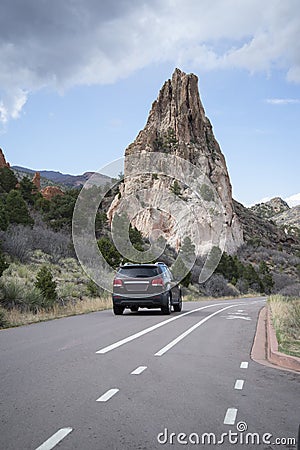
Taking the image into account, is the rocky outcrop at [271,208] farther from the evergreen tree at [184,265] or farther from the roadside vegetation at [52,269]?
the evergreen tree at [184,265]

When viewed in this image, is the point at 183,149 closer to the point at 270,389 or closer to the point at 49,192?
the point at 49,192

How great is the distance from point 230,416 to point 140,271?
44.7ft

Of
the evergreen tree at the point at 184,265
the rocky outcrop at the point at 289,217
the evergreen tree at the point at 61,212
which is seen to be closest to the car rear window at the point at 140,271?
the evergreen tree at the point at 184,265

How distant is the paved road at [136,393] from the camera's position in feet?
17.1

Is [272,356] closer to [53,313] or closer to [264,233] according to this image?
[53,313]

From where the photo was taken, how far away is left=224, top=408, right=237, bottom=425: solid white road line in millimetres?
5695

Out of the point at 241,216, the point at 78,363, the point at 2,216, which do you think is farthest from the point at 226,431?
the point at 241,216

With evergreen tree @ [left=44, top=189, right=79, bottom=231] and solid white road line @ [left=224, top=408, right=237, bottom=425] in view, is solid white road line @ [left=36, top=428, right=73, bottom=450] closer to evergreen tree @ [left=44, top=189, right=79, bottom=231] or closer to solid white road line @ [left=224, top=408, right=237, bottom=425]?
solid white road line @ [left=224, top=408, right=237, bottom=425]

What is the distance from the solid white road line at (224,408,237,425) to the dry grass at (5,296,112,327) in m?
9.82

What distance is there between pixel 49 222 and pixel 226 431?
4218cm

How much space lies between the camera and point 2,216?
32.2 m

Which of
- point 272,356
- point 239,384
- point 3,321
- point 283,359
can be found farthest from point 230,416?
point 3,321

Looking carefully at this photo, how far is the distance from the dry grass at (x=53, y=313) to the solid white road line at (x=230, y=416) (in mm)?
9817

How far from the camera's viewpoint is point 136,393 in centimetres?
694
